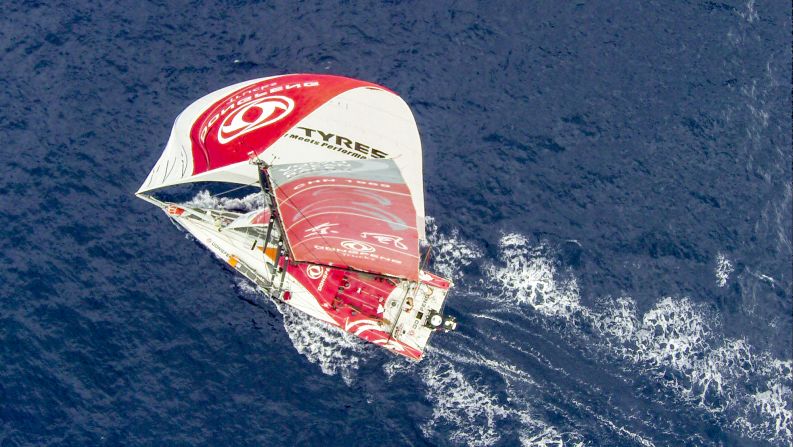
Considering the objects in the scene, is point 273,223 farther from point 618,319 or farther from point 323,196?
point 618,319

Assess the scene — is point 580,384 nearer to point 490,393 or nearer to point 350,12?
point 490,393

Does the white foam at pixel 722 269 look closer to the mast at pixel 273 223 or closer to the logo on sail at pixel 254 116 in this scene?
the mast at pixel 273 223

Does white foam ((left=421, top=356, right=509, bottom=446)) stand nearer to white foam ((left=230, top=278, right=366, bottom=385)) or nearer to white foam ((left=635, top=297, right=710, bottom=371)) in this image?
white foam ((left=230, top=278, right=366, bottom=385))

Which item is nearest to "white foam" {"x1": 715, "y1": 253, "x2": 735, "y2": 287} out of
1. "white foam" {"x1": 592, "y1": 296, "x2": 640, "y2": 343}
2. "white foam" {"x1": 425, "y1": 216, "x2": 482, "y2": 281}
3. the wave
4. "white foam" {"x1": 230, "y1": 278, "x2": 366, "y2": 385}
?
the wave

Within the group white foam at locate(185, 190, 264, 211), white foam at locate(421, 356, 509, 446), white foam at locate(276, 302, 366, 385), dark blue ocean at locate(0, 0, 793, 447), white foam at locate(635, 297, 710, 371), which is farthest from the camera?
white foam at locate(185, 190, 264, 211)

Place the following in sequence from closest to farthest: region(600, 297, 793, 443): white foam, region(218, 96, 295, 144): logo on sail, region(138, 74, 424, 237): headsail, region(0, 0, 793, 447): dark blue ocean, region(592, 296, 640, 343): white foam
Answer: region(138, 74, 424, 237): headsail
region(218, 96, 295, 144): logo on sail
region(0, 0, 793, 447): dark blue ocean
region(600, 297, 793, 443): white foam
region(592, 296, 640, 343): white foam

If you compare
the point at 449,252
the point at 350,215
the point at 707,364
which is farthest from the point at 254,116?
the point at 707,364
